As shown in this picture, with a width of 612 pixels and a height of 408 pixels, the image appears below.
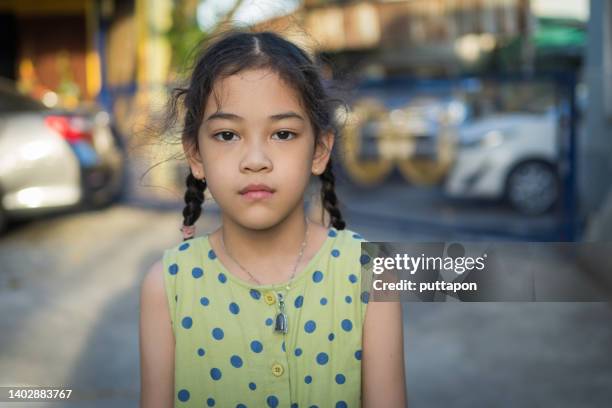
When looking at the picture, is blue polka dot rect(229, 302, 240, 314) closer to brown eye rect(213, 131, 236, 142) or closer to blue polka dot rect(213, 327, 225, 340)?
blue polka dot rect(213, 327, 225, 340)

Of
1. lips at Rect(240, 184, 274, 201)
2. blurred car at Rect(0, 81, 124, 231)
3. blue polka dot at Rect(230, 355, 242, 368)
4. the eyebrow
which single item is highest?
blurred car at Rect(0, 81, 124, 231)

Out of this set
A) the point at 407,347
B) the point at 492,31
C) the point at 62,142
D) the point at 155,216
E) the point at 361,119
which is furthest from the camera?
the point at 492,31

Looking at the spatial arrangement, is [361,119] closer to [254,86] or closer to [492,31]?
[492,31]

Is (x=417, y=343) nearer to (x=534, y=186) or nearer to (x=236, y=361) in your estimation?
(x=236, y=361)

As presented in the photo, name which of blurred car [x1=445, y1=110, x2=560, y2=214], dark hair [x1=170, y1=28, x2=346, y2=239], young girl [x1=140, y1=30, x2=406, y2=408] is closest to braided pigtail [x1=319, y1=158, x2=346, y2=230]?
dark hair [x1=170, y1=28, x2=346, y2=239]

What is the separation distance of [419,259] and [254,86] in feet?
1.83

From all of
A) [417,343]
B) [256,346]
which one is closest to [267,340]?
[256,346]

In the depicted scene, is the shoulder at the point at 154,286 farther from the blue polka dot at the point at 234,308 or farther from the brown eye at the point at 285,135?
the brown eye at the point at 285,135

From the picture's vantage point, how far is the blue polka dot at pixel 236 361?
166 centimetres

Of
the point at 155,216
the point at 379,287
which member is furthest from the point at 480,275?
the point at 155,216

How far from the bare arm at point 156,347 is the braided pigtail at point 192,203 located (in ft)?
0.88

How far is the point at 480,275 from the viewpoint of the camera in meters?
1.93

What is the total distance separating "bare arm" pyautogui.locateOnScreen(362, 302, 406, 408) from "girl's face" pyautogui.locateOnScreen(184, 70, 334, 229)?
0.92ft

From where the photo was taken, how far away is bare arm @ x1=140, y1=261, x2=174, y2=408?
5.52ft
